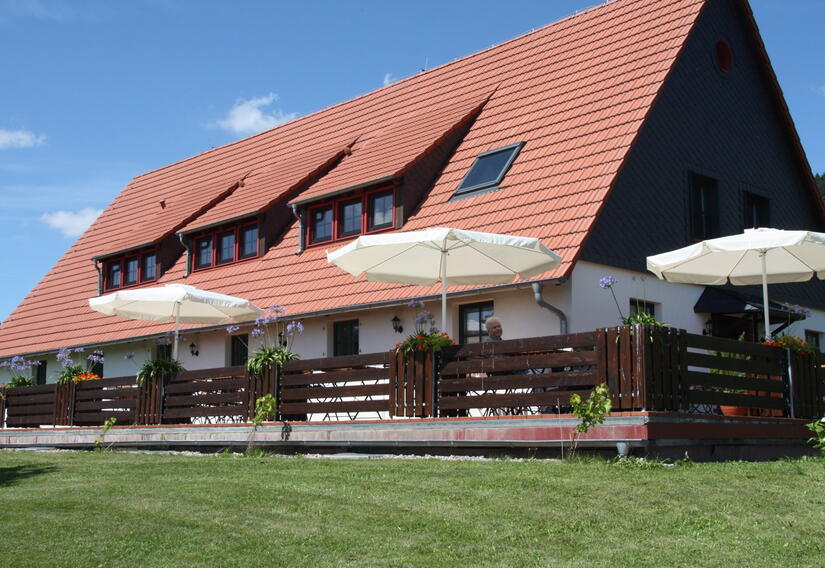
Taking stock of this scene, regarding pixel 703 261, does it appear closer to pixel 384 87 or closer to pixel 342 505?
pixel 342 505

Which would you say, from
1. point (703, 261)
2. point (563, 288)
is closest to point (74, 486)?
point (563, 288)

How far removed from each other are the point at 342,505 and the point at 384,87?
63.8 ft

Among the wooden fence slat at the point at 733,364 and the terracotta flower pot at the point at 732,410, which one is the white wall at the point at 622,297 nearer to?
the wooden fence slat at the point at 733,364

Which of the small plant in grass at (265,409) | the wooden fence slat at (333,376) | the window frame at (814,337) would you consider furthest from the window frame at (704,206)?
the small plant in grass at (265,409)

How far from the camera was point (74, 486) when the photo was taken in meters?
10.6

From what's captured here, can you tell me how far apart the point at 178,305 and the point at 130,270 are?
856 centimetres

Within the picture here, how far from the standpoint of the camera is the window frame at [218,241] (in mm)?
23667

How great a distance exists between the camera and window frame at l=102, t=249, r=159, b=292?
1040 inches

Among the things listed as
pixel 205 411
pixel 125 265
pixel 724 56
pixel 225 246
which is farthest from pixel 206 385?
pixel 724 56

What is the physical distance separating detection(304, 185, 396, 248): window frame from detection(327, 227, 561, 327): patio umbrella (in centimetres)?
438

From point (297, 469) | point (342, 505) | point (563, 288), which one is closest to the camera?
point (342, 505)

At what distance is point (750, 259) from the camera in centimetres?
1569

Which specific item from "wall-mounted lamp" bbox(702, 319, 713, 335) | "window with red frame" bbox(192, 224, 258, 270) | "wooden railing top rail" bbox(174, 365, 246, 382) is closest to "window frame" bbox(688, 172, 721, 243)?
"wall-mounted lamp" bbox(702, 319, 713, 335)

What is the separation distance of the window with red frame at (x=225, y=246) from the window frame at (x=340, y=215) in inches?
78.4
